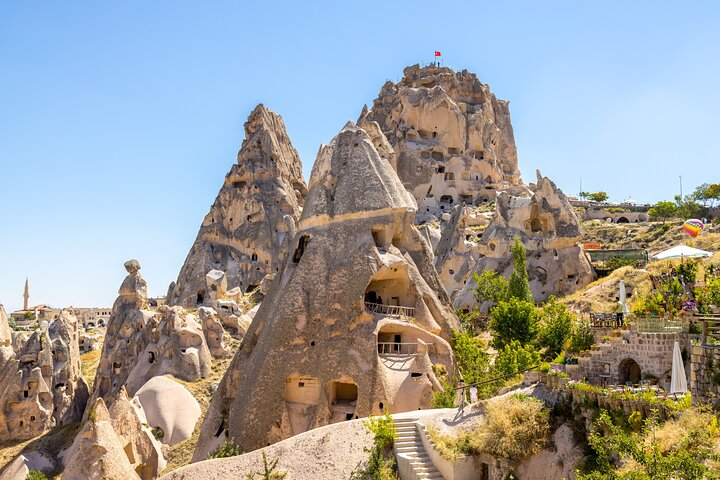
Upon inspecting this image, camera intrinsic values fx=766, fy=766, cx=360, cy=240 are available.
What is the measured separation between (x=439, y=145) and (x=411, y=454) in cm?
6576

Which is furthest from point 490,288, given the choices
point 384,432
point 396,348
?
point 384,432

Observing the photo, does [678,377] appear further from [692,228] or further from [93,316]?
[93,316]

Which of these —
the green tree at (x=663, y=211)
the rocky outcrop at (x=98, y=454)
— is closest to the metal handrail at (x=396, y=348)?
the rocky outcrop at (x=98, y=454)

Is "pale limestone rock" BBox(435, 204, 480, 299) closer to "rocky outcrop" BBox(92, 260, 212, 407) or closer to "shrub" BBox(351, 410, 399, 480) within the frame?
"rocky outcrop" BBox(92, 260, 212, 407)

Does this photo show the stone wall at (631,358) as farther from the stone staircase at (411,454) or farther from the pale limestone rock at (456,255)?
the pale limestone rock at (456,255)

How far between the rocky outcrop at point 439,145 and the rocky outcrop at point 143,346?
123ft

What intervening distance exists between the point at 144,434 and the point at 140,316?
50.6 feet

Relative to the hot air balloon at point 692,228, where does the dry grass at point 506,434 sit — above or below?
below

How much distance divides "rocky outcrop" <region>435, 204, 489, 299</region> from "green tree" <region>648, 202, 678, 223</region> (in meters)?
29.2

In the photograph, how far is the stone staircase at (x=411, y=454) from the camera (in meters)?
19.2

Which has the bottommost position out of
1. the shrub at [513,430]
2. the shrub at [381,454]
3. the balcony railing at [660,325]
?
the shrub at [381,454]

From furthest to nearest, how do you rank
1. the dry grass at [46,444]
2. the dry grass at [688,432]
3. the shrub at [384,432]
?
the dry grass at [46,444]
the shrub at [384,432]
the dry grass at [688,432]

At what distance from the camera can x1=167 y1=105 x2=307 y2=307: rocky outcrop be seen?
214 ft

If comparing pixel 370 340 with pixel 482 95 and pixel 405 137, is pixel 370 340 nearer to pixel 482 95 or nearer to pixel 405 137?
pixel 405 137
